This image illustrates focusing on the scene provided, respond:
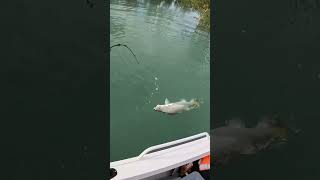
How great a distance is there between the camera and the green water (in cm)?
431

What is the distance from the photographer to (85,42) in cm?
48

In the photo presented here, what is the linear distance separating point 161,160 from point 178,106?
2564 millimetres

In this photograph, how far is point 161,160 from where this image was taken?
6.84 feet
